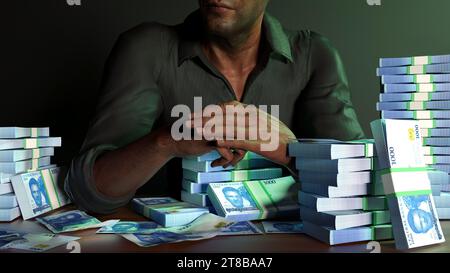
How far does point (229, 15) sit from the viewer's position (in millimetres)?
1361

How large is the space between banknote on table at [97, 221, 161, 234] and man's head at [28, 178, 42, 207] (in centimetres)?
25

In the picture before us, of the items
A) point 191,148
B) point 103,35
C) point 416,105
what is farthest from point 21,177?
point 103,35

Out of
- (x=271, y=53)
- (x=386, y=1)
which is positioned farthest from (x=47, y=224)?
(x=386, y=1)

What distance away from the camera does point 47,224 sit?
0.97 m

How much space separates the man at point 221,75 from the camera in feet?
4.46

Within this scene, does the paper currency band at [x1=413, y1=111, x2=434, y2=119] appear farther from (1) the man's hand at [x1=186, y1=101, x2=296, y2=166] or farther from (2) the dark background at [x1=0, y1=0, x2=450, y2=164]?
(2) the dark background at [x1=0, y1=0, x2=450, y2=164]

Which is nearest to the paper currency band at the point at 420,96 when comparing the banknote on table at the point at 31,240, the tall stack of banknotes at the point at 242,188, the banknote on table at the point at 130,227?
the tall stack of banknotes at the point at 242,188

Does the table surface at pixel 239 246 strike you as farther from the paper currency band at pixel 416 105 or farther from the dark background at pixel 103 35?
the dark background at pixel 103 35

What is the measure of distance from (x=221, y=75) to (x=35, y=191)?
0.66 meters

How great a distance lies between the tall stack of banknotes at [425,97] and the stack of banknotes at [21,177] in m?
0.96

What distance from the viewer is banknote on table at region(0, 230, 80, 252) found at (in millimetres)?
792

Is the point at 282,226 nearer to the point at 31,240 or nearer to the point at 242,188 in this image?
the point at 242,188

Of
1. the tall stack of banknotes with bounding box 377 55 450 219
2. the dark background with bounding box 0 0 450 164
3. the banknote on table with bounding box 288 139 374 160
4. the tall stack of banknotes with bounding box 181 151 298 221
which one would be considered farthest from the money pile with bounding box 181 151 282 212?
the dark background with bounding box 0 0 450 164

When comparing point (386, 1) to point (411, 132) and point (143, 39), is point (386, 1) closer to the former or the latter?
point (143, 39)
